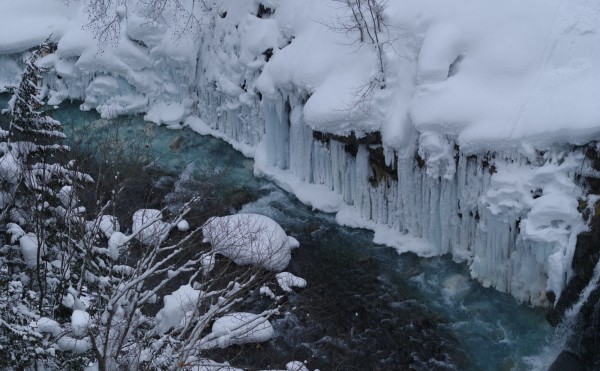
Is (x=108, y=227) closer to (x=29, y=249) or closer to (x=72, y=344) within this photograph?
(x=29, y=249)

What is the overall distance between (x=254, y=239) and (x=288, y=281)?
96cm

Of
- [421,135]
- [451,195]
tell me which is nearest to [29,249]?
[421,135]

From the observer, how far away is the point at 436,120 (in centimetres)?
1172

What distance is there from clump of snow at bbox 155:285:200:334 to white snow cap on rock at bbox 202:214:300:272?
181 centimetres

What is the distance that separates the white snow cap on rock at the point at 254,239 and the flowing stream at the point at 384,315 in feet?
1.35

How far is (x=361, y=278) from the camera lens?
39.4 feet

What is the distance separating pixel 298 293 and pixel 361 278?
116 cm

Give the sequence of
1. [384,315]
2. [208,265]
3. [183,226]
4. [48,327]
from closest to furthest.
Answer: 1. [48,327]
2. [208,265]
3. [384,315]
4. [183,226]

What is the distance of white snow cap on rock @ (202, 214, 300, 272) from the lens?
11797 millimetres

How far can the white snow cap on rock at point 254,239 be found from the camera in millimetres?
11797

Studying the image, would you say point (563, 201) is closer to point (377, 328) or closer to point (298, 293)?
point (377, 328)

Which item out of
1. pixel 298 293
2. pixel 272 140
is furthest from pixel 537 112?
pixel 272 140

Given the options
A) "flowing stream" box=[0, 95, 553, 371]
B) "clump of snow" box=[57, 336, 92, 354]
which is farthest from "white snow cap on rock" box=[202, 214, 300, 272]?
"clump of snow" box=[57, 336, 92, 354]

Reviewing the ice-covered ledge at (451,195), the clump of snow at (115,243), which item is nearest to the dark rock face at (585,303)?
the ice-covered ledge at (451,195)
